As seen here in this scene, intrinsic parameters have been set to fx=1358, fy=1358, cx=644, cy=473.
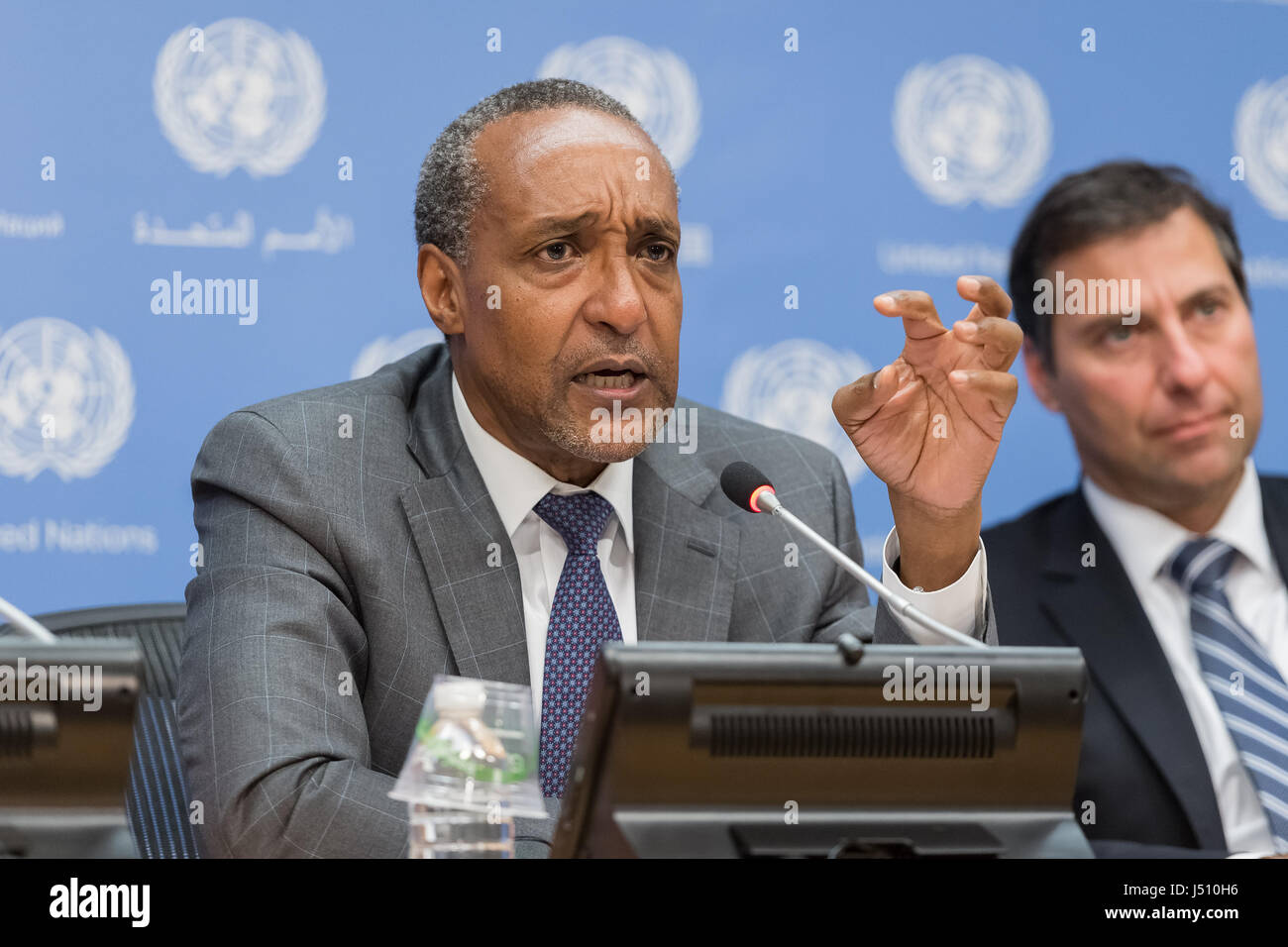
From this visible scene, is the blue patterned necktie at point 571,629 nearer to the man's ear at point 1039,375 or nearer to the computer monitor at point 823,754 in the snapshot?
the computer monitor at point 823,754

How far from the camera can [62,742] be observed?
1106mm

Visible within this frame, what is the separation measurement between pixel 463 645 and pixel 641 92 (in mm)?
1319

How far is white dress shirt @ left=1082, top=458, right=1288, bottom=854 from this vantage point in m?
2.17

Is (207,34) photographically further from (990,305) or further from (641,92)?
(990,305)

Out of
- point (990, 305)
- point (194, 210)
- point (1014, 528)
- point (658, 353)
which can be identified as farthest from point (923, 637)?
point (194, 210)

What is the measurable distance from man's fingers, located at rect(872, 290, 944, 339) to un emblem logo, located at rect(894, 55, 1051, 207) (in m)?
1.19

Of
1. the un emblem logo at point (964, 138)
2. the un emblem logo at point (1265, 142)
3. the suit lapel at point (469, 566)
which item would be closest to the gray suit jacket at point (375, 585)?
the suit lapel at point (469, 566)

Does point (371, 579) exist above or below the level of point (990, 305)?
below

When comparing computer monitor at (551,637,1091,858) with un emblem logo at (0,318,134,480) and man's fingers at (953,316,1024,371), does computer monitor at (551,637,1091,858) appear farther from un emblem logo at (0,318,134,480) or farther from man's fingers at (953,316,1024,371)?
un emblem logo at (0,318,134,480)

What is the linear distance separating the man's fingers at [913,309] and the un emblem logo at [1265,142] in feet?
5.17

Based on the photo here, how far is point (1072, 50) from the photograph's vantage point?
9.66 feet

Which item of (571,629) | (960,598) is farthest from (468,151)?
(960,598)

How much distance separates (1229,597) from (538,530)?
4.00ft

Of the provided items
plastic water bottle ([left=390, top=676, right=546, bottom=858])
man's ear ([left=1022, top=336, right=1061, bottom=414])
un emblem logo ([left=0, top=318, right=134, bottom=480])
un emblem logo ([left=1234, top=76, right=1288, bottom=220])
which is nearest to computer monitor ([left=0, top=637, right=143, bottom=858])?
plastic water bottle ([left=390, top=676, right=546, bottom=858])
